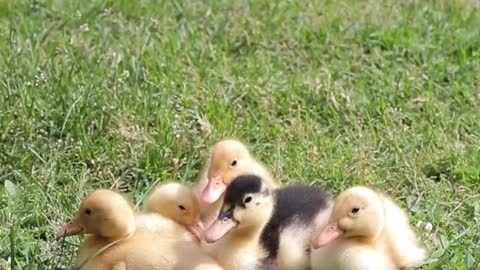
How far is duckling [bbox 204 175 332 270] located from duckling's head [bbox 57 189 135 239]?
229mm

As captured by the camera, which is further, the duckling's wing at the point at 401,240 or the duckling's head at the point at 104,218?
the duckling's wing at the point at 401,240

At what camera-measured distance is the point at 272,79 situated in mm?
5062

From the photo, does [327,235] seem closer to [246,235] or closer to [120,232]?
[246,235]

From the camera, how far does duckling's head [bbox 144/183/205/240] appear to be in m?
3.67

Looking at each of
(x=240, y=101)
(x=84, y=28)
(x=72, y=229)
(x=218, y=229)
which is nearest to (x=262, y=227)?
(x=218, y=229)

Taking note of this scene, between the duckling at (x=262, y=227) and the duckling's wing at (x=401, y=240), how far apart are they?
180 millimetres

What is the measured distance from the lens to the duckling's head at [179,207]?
3.67 m

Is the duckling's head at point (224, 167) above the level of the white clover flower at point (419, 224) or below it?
above

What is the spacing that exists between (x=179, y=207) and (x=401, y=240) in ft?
2.07

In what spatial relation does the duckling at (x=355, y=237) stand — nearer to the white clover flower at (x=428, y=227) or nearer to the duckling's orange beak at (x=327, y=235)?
the duckling's orange beak at (x=327, y=235)

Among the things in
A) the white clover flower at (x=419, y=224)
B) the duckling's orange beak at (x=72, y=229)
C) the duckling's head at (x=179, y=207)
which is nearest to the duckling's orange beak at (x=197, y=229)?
the duckling's head at (x=179, y=207)

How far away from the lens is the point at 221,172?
3793mm

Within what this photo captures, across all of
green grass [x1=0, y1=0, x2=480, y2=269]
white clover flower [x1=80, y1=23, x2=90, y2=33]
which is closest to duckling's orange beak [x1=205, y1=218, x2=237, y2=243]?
green grass [x1=0, y1=0, x2=480, y2=269]

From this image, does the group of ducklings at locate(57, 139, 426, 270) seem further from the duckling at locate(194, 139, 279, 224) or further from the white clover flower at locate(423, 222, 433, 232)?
the white clover flower at locate(423, 222, 433, 232)
